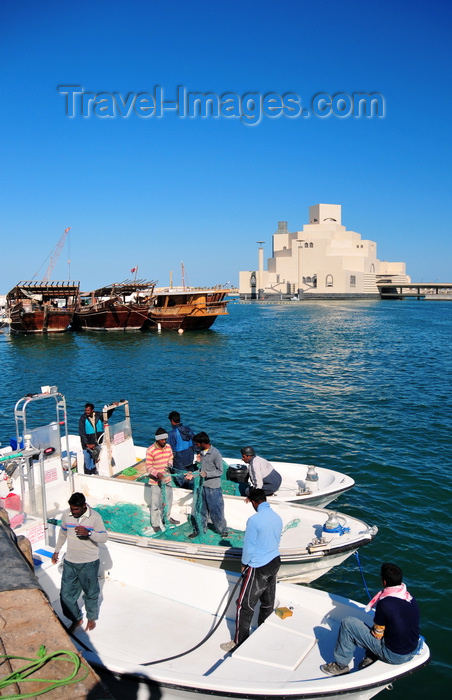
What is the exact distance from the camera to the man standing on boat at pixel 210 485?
26.1 feet

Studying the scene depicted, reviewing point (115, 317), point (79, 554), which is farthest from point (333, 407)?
point (115, 317)

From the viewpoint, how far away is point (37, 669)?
3.48 m

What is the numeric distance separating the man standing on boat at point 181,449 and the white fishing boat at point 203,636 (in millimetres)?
2637

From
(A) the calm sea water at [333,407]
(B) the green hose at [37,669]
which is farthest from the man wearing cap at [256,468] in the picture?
(B) the green hose at [37,669]

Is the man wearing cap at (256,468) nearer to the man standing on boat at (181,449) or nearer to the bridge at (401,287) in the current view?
the man standing on boat at (181,449)

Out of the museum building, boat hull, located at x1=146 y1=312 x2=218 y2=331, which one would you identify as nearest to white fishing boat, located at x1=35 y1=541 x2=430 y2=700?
boat hull, located at x1=146 y1=312 x2=218 y2=331

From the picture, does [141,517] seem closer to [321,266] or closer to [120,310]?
[120,310]

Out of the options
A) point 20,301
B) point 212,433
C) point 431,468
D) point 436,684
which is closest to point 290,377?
point 212,433

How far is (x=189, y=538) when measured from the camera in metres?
8.34

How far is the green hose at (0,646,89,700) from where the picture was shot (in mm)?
3311

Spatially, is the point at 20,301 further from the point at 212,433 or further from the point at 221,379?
the point at 212,433

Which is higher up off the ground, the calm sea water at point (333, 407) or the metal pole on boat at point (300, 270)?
the metal pole on boat at point (300, 270)

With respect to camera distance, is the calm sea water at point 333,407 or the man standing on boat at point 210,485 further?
the calm sea water at point 333,407

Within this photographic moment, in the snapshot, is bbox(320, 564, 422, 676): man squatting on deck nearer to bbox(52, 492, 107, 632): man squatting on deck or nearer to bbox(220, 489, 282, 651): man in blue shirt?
bbox(220, 489, 282, 651): man in blue shirt
